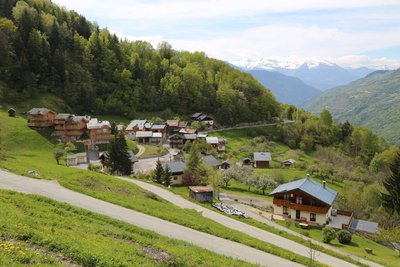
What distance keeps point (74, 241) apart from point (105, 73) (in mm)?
115534

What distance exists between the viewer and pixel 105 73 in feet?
411

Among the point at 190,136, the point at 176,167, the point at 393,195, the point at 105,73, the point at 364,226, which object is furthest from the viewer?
the point at 105,73

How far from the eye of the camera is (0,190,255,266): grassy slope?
14.4 meters

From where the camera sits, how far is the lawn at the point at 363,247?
3531 cm

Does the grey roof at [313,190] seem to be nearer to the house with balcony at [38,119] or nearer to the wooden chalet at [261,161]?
the wooden chalet at [261,161]

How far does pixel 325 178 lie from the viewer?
89125 mm

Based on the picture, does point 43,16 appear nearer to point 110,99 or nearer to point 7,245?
point 110,99

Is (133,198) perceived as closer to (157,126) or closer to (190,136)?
(190,136)

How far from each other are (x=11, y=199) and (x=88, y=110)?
89907 millimetres

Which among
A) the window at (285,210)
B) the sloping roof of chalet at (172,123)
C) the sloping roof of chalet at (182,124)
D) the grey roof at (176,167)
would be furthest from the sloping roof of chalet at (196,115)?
the window at (285,210)

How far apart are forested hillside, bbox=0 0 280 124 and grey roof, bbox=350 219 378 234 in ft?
269

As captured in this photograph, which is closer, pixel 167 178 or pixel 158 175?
pixel 167 178

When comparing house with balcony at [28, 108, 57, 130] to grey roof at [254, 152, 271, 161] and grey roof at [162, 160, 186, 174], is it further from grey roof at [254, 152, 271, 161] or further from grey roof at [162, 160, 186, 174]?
grey roof at [254, 152, 271, 161]

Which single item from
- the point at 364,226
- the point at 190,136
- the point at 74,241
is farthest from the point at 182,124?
the point at 74,241
